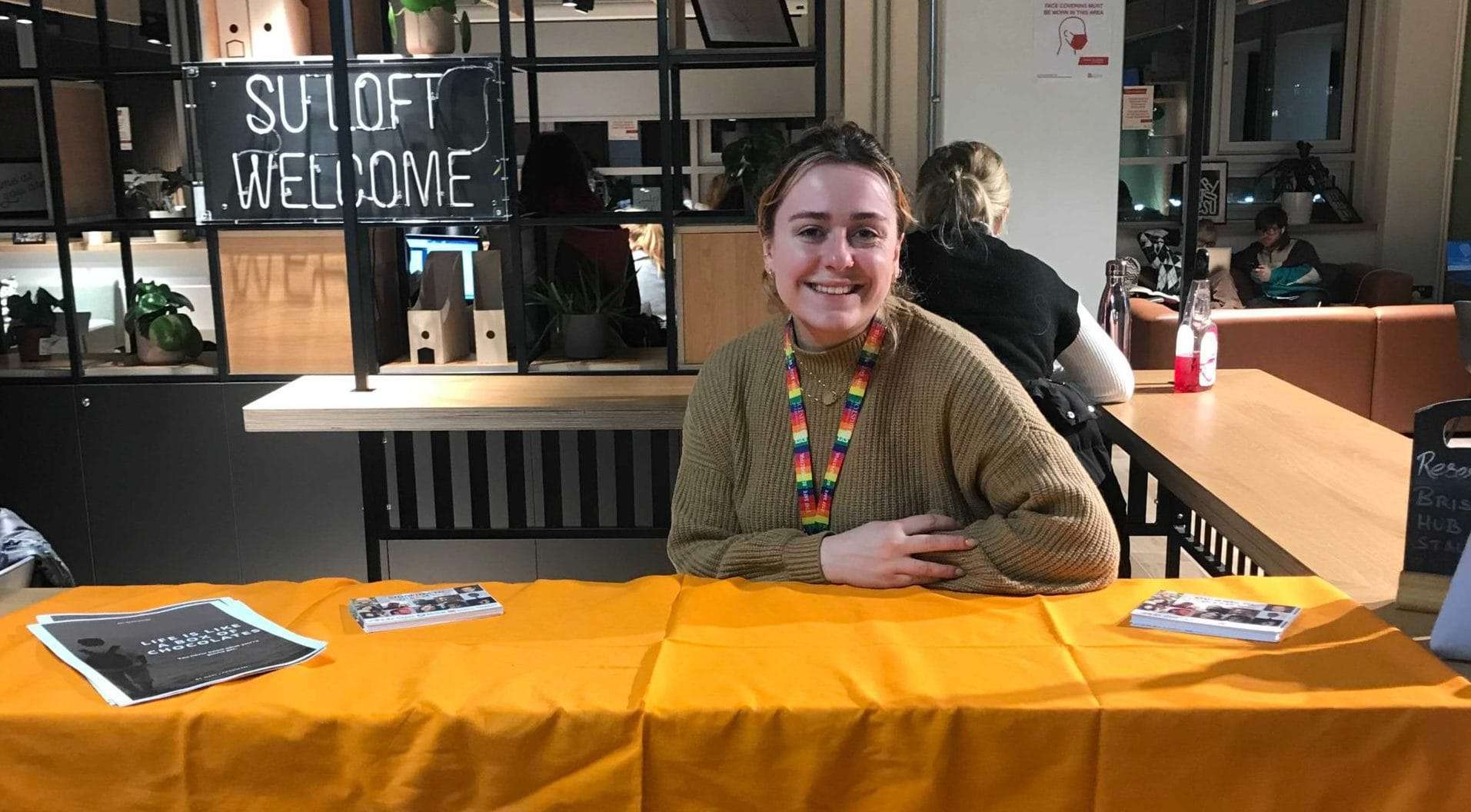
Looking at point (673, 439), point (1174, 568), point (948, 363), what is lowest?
point (1174, 568)

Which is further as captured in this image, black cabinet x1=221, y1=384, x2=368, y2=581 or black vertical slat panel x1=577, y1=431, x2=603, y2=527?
black cabinet x1=221, y1=384, x2=368, y2=581

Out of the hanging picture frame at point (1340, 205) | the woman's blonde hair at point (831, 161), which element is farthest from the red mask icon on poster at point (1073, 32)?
the hanging picture frame at point (1340, 205)

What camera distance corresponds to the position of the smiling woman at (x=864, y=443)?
1586 millimetres

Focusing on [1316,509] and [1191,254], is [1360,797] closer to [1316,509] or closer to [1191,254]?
[1316,509]

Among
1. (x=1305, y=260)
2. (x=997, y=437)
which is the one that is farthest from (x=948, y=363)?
(x=1305, y=260)

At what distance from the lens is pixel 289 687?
1.30 metres

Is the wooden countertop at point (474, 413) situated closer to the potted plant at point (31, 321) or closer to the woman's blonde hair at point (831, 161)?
the woman's blonde hair at point (831, 161)

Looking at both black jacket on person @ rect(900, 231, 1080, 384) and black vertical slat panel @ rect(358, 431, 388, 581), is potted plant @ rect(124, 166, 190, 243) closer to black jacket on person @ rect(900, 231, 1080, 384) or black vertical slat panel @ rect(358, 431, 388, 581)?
black vertical slat panel @ rect(358, 431, 388, 581)

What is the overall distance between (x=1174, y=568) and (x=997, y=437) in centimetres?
188

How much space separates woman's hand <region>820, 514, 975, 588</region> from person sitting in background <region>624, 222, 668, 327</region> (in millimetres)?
2863

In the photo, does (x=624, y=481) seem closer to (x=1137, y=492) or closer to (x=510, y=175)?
(x=510, y=175)

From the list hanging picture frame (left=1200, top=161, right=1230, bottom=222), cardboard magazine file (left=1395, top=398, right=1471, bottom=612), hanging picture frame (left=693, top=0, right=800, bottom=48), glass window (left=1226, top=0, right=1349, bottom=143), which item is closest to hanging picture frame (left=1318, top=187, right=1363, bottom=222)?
glass window (left=1226, top=0, right=1349, bottom=143)

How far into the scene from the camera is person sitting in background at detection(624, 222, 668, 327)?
448 cm

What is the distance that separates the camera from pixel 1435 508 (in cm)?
154
